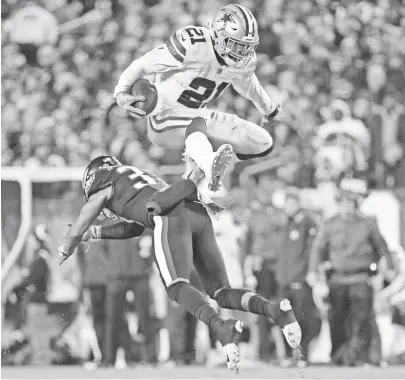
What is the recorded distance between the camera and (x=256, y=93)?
8297 mm

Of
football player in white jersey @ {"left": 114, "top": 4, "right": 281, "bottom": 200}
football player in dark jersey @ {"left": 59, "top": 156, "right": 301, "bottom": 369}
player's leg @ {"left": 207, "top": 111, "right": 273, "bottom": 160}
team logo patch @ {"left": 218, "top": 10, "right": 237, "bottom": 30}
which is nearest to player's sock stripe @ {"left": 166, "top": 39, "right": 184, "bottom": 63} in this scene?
football player in white jersey @ {"left": 114, "top": 4, "right": 281, "bottom": 200}

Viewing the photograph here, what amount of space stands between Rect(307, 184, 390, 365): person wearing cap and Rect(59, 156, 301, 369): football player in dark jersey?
3.85 m

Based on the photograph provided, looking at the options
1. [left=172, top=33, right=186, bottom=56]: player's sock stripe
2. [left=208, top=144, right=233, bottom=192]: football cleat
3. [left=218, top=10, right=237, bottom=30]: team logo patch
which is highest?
[left=218, top=10, right=237, bottom=30]: team logo patch

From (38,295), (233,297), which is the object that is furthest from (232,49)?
(38,295)

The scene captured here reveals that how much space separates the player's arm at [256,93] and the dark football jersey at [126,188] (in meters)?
0.89

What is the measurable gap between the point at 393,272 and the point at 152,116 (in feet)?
14.6

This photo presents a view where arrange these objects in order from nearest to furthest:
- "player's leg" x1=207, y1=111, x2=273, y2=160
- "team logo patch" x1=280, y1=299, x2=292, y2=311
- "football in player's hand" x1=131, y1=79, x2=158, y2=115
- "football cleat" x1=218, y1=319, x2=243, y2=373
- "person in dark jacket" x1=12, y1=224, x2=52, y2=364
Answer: "football cleat" x1=218, y1=319, x2=243, y2=373 < "team logo patch" x1=280, y1=299, x2=292, y2=311 < "football in player's hand" x1=131, y1=79, x2=158, y2=115 < "player's leg" x1=207, y1=111, x2=273, y2=160 < "person in dark jacket" x1=12, y1=224, x2=52, y2=364

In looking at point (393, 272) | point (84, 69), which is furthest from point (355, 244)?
point (84, 69)

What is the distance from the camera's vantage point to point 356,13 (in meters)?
15.3

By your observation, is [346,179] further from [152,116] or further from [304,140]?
[152,116]

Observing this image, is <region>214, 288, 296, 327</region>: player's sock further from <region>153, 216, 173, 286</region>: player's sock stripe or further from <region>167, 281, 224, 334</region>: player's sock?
<region>153, 216, 173, 286</region>: player's sock stripe

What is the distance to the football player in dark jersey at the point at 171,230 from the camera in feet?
24.8

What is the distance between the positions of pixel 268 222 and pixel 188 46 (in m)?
4.78

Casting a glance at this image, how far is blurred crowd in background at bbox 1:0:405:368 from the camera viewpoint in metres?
11.9
